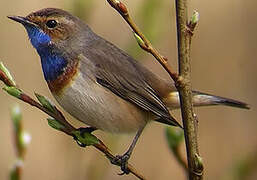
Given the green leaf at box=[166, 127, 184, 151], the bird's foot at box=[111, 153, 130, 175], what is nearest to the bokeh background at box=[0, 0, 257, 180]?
the bird's foot at box=[111, 153, 130, 175]

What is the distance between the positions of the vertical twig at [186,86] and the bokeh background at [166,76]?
5.40ft

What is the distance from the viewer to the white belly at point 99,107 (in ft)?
13.0

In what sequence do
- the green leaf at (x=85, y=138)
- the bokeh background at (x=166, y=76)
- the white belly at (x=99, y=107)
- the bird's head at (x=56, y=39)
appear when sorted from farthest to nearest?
the bokeh background at (x=166, y=76) → the bird's head at (x=56, y=39) → the white belly at (x=99, y=107) → the green leaf at (x=85, y=138)

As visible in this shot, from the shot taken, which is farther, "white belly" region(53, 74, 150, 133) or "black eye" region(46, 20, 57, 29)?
"black eye" region(46, 20, 57, 29)

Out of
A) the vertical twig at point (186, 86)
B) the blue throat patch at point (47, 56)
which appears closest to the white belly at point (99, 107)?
the blue throat patch at point (47, 56)

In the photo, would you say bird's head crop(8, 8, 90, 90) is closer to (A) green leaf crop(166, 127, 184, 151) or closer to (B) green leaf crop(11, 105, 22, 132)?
(B) green leaf crop(11, 105, 22, 132)

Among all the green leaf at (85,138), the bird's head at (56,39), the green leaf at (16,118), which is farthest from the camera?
the bird's head at (56,39)

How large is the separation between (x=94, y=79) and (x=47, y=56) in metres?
0.34

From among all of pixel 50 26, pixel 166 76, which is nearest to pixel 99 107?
pixel 50 26

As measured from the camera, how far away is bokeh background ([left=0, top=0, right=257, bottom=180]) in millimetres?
5461

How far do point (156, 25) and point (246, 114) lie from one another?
1.43 m

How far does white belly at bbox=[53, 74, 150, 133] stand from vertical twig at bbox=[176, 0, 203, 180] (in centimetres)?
119

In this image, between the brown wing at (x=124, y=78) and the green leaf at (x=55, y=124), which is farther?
the brown wing at (x=124, y=78)

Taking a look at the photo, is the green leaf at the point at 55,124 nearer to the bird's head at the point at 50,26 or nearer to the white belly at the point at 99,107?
the white belly at the point at 99,107
